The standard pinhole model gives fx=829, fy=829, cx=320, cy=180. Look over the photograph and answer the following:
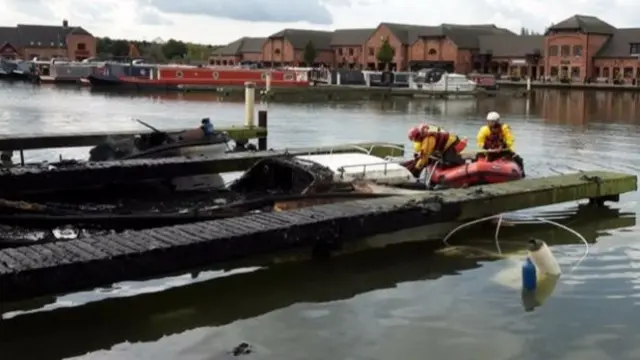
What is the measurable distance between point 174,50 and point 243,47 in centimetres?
3383

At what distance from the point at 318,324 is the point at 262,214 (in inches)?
94.2

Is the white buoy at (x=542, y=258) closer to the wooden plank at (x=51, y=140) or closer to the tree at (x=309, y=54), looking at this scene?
the wooden plank at (x=51, y=140)

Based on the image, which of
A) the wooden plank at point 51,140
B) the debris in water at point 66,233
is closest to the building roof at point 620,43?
the wooden plank at point 51,140

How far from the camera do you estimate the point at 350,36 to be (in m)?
134

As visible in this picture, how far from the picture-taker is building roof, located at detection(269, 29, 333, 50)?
134 meters

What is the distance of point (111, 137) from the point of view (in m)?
22.2

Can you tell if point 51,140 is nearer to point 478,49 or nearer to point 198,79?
point 198,79

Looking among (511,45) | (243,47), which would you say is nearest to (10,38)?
(243,47)

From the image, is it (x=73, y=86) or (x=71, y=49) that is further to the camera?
(x=71, y=49)

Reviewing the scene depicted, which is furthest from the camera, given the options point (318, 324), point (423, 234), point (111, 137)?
point (111, 137)

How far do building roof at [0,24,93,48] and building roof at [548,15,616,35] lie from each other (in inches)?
3226

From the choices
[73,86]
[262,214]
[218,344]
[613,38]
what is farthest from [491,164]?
[613,38]

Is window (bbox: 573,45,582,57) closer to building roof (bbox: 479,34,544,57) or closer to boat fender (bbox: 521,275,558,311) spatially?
building roof (bbox: 479,34,544,57)

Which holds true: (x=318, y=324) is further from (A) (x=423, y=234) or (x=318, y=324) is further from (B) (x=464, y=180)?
(B) (x=464, y=180)
